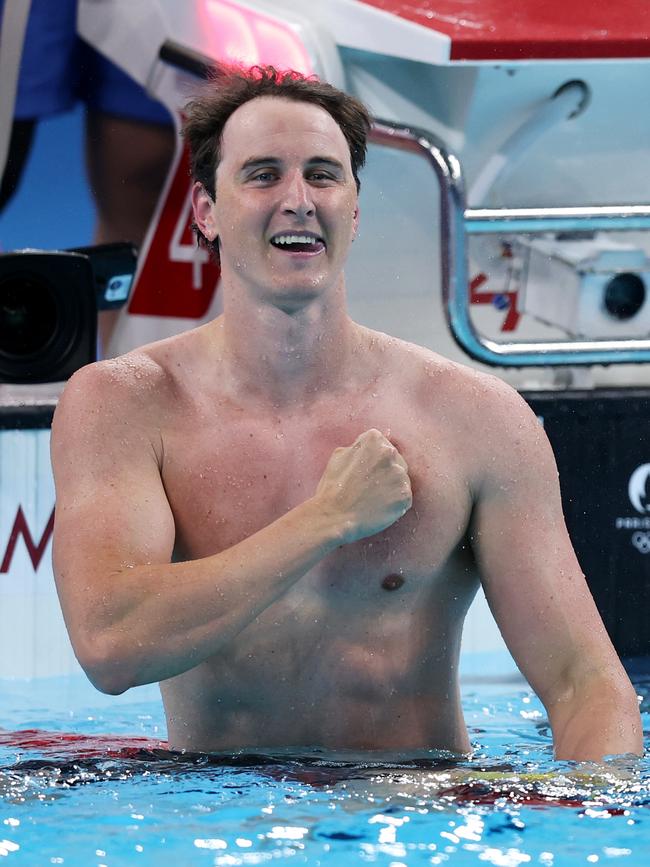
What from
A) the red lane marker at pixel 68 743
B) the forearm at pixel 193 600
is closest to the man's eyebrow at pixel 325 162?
the forearm at pixel 193 600

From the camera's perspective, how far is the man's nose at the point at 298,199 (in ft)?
6.58

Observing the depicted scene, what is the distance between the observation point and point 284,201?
6.64 ft

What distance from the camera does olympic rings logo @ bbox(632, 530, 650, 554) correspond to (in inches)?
155

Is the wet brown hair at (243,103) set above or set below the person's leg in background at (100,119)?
below

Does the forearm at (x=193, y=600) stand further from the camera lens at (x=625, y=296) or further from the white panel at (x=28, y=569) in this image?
the camera lens at (x=625, y=296)

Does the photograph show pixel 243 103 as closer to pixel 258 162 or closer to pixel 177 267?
pixel 258 162

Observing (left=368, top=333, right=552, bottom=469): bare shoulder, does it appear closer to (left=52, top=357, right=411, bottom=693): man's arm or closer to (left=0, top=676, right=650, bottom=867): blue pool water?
(left=52, top=357, right=411, bottom=693): man's arm

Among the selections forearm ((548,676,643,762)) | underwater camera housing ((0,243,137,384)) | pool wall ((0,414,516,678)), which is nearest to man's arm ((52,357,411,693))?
forearm ((548,676,643,762))

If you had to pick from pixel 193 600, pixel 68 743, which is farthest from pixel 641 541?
pixel 193 600

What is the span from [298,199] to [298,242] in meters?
0.06

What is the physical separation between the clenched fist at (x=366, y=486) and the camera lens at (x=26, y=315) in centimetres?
211

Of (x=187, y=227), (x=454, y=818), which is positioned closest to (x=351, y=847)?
(x=454, y=818)

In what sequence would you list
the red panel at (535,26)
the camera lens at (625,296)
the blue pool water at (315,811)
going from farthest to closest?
the camera lens at (625,296) → the red panel at (535,26) → the blue pool water at (315,811)

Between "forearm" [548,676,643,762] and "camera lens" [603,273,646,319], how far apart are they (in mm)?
2449
